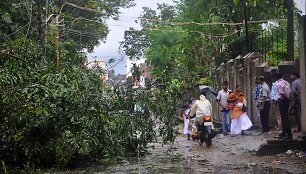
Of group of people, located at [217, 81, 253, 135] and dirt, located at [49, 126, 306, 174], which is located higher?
group of people, located at [217, 81, 253, 135]

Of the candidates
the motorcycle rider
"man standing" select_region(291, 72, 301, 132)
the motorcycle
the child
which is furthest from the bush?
"man standing" select_region(291, 72, 301, 132)

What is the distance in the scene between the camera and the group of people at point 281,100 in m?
11.7

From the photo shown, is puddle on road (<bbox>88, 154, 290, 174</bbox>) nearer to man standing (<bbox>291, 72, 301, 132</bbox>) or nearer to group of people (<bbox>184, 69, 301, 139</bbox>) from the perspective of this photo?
group of people (<bbox>184, 69, 301, 139</bbox>)

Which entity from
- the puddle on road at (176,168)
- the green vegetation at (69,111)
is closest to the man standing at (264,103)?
the green vegetation at (69,111)

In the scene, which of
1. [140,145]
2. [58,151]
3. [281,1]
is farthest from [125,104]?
[281,1]

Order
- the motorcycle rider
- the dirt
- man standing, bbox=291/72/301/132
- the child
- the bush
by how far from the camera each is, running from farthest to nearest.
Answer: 1. the child
2. the motorcycle rider
3. man standing, bbox=291/72/301/132
4. the bush
5. the dirt

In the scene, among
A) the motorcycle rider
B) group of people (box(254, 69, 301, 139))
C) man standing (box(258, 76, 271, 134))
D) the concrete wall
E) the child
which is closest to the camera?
group of people (box(254, 69, 301, 139))

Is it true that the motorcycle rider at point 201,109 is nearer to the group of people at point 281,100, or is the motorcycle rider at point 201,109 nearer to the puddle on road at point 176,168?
the group of people at point 281,100

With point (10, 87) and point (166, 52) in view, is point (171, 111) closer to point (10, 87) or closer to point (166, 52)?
point (10, 87)

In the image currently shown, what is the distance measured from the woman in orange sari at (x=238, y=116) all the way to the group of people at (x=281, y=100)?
538 millimetres

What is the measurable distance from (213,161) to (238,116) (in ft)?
15.2

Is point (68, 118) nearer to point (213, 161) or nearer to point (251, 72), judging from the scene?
point (213, 161)

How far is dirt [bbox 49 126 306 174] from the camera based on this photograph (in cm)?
991

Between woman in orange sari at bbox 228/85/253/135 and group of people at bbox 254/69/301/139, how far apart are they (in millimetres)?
538
